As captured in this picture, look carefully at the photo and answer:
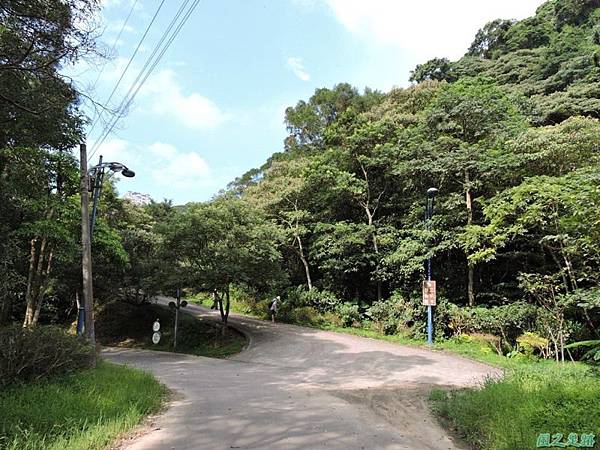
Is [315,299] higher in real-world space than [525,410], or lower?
higher

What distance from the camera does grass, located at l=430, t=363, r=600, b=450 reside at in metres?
4.45

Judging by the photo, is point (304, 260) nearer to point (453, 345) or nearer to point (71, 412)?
point (453, 345)

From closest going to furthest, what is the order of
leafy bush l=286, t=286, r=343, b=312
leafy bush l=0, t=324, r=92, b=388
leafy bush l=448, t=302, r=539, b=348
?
leafy bush l=0, t=324, r=92, b=388
leafy bush l=448, t=302, r=539, b=348
leafy bush l=286, t=286, r=343, b=312

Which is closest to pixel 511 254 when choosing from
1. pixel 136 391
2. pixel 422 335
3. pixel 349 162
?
pixel 422 335

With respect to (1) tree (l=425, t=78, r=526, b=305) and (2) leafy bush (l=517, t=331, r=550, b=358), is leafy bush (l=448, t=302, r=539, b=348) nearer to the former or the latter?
(2) leafy bush (l=517, t=331, r=550, b=358)

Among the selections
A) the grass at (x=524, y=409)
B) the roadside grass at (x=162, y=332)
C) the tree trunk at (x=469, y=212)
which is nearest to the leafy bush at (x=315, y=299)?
the roadside grass at (x=162, y=332)

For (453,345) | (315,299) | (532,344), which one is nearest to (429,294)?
(453,345)

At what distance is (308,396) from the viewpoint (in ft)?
26.6

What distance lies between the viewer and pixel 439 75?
4331cm

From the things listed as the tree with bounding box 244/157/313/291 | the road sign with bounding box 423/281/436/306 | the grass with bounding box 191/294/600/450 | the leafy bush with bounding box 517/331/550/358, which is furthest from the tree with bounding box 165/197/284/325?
the grass with bounding box 191/294/600/450

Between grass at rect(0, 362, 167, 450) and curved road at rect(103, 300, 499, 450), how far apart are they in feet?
1.34

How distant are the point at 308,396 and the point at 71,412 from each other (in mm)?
4245

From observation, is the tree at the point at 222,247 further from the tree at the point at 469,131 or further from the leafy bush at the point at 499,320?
the tree at the point at 469,131

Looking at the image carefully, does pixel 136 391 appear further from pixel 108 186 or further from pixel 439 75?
pixel 439 75
